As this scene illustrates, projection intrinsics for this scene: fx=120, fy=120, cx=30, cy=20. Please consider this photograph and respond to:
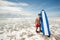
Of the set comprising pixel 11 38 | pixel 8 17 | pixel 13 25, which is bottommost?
pixel 11 38

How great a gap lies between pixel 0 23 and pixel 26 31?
105cm

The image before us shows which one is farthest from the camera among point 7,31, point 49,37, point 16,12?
point 16,12

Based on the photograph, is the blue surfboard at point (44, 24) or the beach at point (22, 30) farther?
the beach at point (22, 30)

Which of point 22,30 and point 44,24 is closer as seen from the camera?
point 44,24

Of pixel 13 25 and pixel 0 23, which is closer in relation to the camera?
pixel 0 23

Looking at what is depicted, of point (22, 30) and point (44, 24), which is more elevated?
point (44, 24)

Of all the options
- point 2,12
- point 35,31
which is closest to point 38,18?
point 35,31

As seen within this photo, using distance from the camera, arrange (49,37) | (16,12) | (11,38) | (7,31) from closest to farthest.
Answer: (49,37), (11,38), (7,31), (16,12)

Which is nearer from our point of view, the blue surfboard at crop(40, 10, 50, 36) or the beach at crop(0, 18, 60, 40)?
the blue surfboard at crop(40, 10, 50, 36)

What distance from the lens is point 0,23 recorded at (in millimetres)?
4289

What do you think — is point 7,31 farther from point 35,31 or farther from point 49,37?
point 49,37

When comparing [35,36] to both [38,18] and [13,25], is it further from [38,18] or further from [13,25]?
[13,25]

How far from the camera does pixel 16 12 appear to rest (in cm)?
446

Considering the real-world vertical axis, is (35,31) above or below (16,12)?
below
